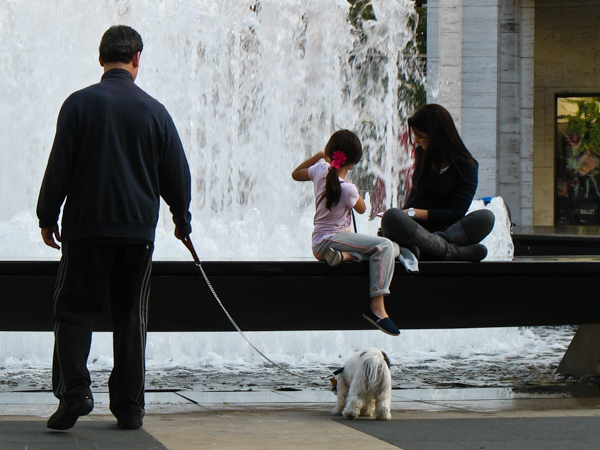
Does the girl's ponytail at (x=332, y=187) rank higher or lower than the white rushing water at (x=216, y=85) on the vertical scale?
lower

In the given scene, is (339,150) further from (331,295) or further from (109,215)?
(109,215)

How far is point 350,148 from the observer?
5.17 metres

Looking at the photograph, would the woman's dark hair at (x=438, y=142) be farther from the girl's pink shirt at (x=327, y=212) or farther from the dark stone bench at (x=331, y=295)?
the dark stone bench at (x=331, y=295)

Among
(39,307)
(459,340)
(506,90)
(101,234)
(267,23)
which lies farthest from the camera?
(506,90)

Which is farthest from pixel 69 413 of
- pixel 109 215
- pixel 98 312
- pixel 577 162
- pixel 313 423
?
pixel 577 162

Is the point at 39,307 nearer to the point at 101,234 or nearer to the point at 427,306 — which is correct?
the point at 101,234

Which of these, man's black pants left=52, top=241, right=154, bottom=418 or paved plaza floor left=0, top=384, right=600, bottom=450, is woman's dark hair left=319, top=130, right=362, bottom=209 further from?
man's black pants left=52, top=241, right=154, bottom=418

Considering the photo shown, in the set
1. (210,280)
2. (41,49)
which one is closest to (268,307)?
(210,280)

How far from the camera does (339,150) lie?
5.19 metres

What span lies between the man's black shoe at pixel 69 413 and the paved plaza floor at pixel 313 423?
39 mm

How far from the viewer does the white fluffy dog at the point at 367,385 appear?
14.6ft

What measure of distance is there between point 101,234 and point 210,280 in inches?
45.8

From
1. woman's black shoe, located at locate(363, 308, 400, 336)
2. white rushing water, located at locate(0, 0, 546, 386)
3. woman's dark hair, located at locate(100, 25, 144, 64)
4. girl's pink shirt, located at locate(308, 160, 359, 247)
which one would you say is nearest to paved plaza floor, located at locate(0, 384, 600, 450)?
woman's black shoe, located at locate(363, 308, 400, 336)

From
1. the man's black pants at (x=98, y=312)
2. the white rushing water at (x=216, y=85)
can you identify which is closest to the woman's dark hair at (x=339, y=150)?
the man's black pants at (x=98, y=312)
